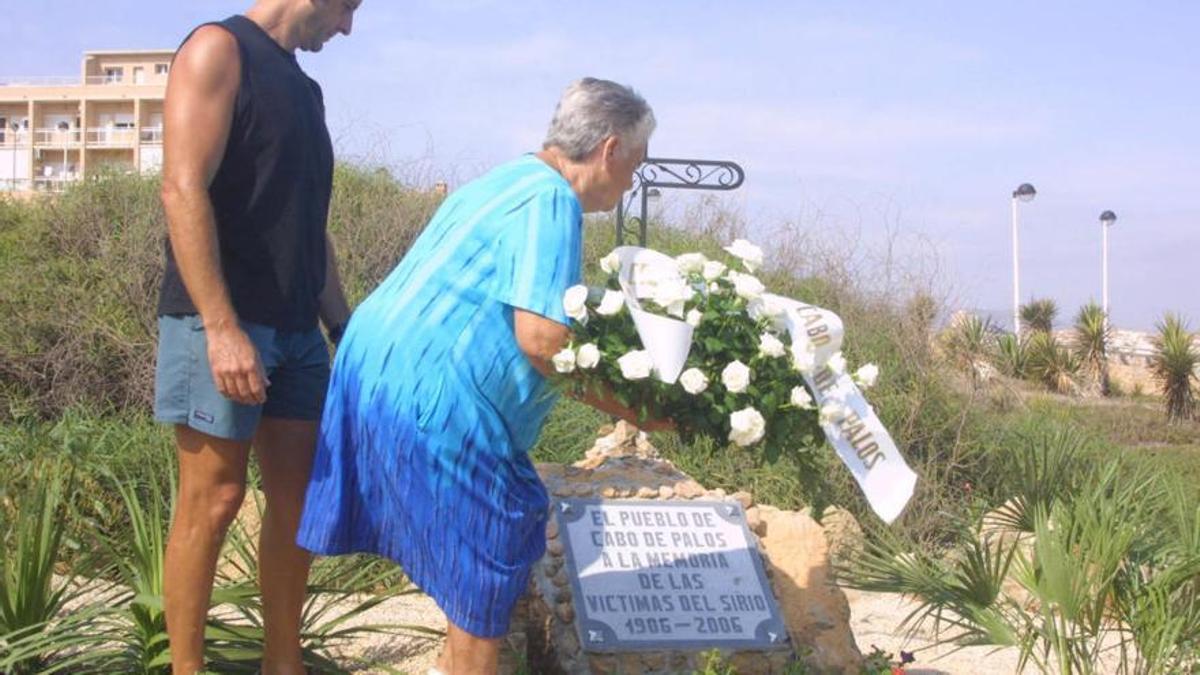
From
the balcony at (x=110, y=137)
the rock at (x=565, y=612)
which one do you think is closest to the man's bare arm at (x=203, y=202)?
the rock at (x=565, y=612)

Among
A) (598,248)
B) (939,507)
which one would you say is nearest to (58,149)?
(598,248)

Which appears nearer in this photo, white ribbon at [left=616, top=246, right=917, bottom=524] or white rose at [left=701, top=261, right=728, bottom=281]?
white ribbon at [left=616, top=246, right=917, bottom=524]

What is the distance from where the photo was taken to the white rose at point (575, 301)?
2938 millimetres

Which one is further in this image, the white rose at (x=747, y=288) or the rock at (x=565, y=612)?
the rock at (x=565, y=612)

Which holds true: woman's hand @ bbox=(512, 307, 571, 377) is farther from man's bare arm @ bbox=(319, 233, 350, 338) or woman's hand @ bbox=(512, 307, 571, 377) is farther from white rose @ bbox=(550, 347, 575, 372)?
man's bare arm @ bbox=(319, 233, 350, 338)

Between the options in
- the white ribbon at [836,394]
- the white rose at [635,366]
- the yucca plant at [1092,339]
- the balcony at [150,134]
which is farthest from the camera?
the balcony at [150,134]

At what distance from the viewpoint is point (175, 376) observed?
3.21 meters

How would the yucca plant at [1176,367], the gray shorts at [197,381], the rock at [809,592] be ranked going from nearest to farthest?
the gray shorts at [197,381] → the rock at [809,592] → the yucca plant at [1176,367]

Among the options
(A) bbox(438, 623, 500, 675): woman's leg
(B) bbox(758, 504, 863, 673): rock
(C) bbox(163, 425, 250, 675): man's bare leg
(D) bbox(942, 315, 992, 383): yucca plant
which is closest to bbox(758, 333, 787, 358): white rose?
(A) bbox(438, 623, 500, 675): woman's leg

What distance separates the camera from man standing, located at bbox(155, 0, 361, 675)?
311 centimetres

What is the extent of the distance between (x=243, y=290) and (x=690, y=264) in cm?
112

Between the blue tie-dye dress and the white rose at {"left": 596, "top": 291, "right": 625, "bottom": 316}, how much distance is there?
16 cm

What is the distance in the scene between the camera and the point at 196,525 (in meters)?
3.25

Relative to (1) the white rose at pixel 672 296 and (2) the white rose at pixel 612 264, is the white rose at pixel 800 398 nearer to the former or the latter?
(1) the white rose at pixel 672 296
